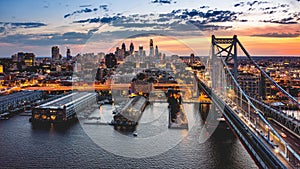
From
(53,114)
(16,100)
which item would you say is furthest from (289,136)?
(16,100)

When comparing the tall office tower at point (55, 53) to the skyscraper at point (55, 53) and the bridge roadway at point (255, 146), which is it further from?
the bridge roadway at point (255, 146)

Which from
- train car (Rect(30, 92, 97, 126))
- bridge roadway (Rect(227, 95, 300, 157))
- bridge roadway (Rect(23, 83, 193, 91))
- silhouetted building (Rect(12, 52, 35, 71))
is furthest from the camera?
silhouetted building (Rect(12, 52, 35, 71))

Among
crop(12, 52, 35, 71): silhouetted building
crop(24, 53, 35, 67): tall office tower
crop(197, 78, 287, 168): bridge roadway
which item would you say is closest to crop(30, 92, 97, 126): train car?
crop(197, 78, 287, 168): bridge roadway

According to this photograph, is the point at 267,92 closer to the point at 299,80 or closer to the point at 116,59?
the point at 299,80

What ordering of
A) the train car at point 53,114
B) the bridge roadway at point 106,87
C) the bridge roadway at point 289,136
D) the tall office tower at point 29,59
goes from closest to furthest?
the bridge roadway at point 289,136
the train car at point 53,114
the bridge roadway at point 106,87
the tall office tower at point 29,59

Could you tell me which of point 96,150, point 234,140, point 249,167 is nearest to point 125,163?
point 96,150

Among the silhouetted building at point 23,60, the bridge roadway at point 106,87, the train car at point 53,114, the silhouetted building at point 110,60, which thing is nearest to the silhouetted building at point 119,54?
the silhouetted building at point 110,60

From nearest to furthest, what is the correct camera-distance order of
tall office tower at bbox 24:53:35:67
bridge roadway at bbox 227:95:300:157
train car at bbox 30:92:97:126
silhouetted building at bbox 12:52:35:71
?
bridge roadway at bbox 227:95:300:157
train car at bbox 30:92:97:126
silhouetted building at bbox 12:52:35:71
tall office tower at bbox 24:53:35:67

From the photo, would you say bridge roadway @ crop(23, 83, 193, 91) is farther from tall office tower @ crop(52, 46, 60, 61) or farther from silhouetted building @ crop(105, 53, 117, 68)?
tall office tower @ crop(52, 46, 60, 61)
